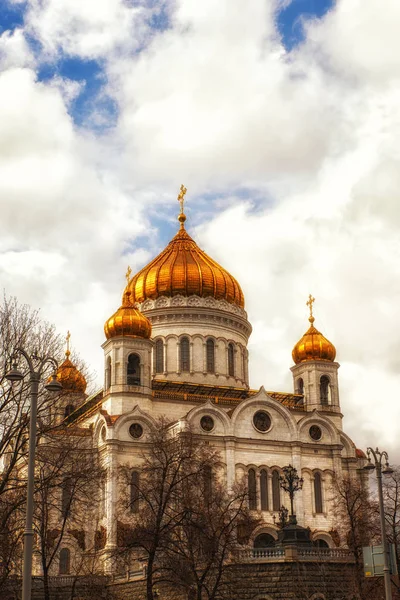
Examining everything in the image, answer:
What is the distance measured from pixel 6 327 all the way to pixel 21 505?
618 cm

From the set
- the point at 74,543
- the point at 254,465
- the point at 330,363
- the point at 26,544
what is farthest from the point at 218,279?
the point at 26,544

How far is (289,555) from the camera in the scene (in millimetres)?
37250

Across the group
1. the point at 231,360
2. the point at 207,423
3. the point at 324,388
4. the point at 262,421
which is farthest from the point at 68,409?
the point at 324,388

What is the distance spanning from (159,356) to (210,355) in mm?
3451

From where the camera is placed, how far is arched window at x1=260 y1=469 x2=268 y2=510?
5128 cm

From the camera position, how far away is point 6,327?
1218 inches

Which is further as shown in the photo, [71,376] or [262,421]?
[262,421]

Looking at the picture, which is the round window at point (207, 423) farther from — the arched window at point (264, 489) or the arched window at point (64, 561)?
the arched window at point (64, 561)

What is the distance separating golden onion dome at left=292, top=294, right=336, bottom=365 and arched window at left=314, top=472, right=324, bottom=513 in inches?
356

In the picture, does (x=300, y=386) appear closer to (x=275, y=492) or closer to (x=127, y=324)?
(x=275, y=492)

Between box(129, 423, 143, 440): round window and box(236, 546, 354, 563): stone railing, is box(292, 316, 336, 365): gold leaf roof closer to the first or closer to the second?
box(129, 423, 143, 440): round window

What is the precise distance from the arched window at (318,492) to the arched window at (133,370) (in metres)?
12.2

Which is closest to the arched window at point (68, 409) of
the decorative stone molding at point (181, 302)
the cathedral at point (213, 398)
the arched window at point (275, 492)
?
the cathedral at point (213, 398)

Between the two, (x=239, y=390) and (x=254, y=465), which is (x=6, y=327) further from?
(x=239, y=390)
